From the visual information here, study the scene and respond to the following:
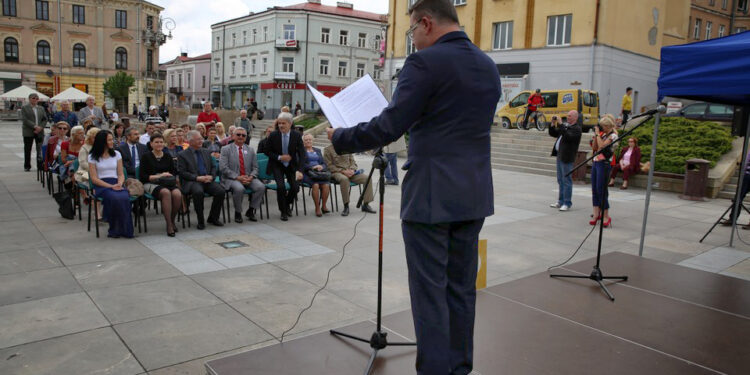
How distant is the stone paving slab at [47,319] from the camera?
387 cm

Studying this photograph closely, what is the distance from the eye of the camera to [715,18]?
43.9 metres

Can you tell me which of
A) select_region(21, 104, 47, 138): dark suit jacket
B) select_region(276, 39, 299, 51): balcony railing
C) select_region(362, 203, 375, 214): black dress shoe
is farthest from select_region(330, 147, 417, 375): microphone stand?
select_region(276, 39, 299, 51): balcony railing

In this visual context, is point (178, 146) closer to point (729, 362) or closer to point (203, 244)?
point (203, 244)

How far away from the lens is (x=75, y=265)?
18.5ft

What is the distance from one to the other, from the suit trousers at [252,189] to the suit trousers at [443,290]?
5835mm

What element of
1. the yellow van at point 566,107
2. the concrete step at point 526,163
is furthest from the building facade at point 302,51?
the concrete step at point 526,163

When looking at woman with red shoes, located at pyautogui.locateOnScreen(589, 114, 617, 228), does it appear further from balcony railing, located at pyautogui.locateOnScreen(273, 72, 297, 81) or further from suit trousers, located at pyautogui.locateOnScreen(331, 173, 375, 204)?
balcony railing, located at pyautogui.locateOnScreen(273, 72, 297, 81)

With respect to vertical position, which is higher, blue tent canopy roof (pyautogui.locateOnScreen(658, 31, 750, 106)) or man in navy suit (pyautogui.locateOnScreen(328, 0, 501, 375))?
blue tent canopy roof (pyautogui.locateOnScreen(658, 31, 750, 106))

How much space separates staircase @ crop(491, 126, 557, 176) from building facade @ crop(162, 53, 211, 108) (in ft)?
172

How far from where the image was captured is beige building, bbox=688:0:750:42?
42594 mm

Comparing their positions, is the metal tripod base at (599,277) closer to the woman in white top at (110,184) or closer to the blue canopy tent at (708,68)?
the blue canopy tent at (708,68)

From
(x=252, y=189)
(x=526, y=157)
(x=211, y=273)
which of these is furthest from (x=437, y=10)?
(x=526, y=157)

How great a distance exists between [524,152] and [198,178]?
44.6ft

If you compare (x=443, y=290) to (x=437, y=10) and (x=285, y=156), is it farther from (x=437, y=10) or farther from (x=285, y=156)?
(x=285, y=156)
